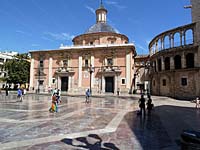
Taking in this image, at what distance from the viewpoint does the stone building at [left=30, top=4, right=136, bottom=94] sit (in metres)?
30.7

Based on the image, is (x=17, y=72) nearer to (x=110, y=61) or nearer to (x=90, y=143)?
(x=110, y=61)

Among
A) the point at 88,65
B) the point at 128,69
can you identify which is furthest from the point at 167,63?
the point at 88,65

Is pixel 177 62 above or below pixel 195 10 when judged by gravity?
below

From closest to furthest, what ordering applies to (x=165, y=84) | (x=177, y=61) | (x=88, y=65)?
1. (x=177, y=61)
2. (x=165, y=84)
3. (x=88, y=65)

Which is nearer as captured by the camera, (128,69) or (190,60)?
(190,60)

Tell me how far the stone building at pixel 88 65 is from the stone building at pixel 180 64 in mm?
5156

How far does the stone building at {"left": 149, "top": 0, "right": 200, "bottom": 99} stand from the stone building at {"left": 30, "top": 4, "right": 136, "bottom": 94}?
5156 mm

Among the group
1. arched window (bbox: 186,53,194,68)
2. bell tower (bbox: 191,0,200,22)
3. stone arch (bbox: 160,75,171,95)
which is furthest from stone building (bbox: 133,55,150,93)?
bell tower (bbox: 191,0,200,22)

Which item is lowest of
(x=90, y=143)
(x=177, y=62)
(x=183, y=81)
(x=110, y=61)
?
(x=90, y=143)

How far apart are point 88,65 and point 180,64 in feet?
52.6

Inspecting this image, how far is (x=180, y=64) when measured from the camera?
2517 centimetres

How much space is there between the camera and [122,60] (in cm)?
3094

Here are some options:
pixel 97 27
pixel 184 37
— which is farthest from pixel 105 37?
pixel 184 37

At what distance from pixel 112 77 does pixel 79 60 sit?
7403 mm
